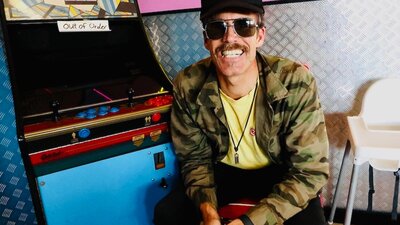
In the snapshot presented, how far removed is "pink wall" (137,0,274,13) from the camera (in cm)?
190

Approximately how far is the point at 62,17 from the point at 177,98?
584mm

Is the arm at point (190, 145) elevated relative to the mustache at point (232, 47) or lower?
lower

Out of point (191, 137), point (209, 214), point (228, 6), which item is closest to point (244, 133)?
point (191, 137)

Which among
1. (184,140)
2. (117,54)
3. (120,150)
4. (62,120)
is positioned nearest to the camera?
(62,120)

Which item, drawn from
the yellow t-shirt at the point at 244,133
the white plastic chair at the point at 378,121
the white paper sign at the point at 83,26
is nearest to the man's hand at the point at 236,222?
the yellow t-shirt at the point at 244,133

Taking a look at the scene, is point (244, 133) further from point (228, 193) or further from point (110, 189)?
point (110, 189)

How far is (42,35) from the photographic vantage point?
52.2 inches

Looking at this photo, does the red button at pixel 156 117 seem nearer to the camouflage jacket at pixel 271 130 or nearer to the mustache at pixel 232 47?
the camouflage jacket at pixel 271 130

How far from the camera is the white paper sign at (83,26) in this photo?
133cm

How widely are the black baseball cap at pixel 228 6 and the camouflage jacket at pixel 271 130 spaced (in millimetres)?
243

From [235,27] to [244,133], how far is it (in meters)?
Answer: 0.42

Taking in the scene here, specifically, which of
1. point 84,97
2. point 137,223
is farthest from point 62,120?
point 137,223

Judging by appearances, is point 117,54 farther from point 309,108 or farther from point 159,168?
point 309,108

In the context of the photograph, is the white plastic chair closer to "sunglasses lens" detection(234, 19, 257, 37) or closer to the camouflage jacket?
the camouflage jacket
